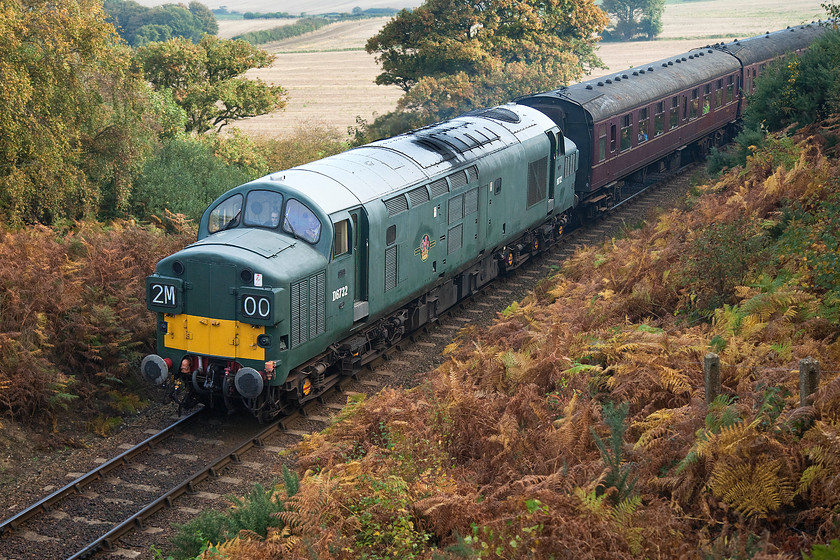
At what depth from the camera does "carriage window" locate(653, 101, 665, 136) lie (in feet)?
94.5

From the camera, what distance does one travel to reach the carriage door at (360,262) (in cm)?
1463

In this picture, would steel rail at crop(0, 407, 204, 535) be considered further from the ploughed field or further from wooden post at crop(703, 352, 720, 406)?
the ploughed field

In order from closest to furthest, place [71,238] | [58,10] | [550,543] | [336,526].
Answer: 1. [550,543]
2. [336,526]
3. [71,238]
4. [58,10]

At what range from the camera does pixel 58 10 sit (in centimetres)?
2039

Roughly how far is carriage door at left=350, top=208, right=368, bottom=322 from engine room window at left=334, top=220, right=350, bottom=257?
0.18 m

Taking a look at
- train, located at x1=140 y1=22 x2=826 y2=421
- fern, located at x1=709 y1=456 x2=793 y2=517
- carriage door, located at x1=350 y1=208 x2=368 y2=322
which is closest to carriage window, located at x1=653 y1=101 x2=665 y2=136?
train, located at x1=140 y1=22 x2=826 y2=421

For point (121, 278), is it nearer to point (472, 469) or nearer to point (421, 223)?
point (421, 223)

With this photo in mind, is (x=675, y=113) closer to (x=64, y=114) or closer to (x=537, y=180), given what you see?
(x=537, y=180)

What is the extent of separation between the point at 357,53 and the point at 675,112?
203 feet

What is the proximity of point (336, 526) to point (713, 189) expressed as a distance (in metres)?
15.3

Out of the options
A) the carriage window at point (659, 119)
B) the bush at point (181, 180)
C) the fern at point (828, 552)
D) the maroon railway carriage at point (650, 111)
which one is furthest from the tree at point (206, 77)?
the fern at point (828, 552)

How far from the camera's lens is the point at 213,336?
1320 centimetres

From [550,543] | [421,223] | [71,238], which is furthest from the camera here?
[71,238]

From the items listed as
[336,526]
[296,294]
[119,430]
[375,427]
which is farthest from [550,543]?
[119,430]
